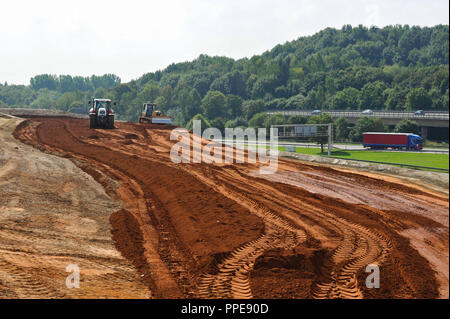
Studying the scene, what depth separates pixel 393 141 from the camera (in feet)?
200

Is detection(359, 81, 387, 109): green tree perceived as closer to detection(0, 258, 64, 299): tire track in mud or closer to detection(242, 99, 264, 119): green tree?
detection(242, 99, 264, 119): green tree

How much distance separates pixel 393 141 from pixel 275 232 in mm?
54524

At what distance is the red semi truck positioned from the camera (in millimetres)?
59478

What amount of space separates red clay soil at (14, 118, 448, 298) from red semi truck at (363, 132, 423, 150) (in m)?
43.3

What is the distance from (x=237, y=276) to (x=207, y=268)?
1023 mm

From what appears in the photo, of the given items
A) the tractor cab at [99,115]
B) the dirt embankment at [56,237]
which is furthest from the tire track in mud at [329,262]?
the tractor cab at [99,115]

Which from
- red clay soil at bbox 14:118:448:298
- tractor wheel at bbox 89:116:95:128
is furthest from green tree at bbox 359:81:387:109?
red clay soil at bbox 14:118:448:298

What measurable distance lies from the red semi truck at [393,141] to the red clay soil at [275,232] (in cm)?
4335

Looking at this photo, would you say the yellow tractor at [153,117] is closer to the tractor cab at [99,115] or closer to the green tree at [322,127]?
the tractor cab at [99,115]

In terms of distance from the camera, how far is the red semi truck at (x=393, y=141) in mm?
59478
